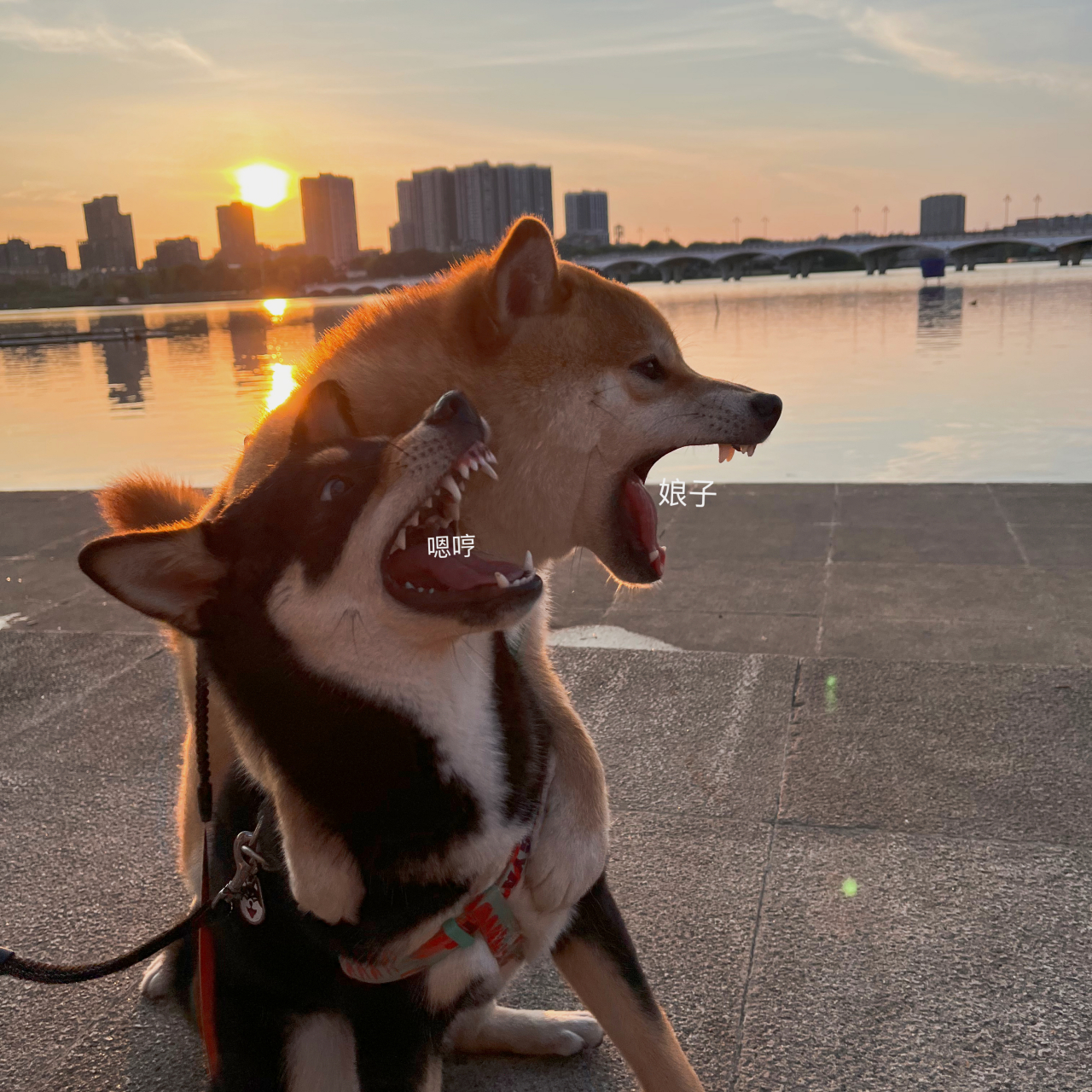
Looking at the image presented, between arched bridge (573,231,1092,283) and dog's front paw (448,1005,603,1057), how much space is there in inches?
3726

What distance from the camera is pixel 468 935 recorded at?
1984 mm

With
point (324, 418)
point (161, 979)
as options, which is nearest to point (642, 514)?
point (324, 418)

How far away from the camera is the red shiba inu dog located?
2.17 meters

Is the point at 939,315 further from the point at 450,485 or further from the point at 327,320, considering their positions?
the point at 450,485

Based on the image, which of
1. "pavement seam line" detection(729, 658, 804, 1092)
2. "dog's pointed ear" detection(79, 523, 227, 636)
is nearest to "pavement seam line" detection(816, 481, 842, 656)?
"pavement seam line" detection(729, 658, 804, 1092)

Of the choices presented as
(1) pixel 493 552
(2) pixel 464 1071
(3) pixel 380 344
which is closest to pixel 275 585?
(1) pixel 493 552

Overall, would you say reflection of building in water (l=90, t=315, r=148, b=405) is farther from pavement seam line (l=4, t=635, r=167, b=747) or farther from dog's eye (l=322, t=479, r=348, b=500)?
dog's eye (l=322, t=479, r=348, b=500)

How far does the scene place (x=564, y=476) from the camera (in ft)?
7.88

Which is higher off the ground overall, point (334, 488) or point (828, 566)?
point (334, 488)

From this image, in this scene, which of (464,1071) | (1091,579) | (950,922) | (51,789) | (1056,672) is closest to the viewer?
(464,1071)

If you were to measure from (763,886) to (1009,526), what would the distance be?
4.86m

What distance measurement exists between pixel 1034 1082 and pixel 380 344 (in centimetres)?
228

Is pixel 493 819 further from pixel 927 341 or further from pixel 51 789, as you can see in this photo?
pixel 927 341

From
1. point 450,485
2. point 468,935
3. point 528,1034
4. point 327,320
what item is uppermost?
point 327,320
